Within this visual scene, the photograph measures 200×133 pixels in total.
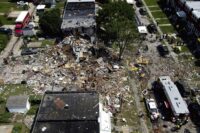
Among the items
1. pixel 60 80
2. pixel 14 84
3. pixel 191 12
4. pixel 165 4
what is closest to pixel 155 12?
pixel 165 4

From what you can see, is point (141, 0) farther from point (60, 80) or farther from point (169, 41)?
point (60, 80)

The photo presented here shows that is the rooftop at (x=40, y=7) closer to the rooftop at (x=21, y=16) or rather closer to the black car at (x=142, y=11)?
the rooftop at (x=21, y=16)

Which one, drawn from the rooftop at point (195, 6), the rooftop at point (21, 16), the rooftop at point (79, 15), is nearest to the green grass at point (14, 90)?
the rooftop at point (79, 15)

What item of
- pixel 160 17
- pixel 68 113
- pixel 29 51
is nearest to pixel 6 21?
pixel 29 51

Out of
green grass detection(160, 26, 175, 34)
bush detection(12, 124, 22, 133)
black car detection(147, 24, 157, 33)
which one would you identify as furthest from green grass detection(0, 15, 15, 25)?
bush detection(12, 124, 22, 133)

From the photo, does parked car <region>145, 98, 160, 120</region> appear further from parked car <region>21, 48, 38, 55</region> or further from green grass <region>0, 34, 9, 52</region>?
green grass <region>0, 34, 9, 52</region>
